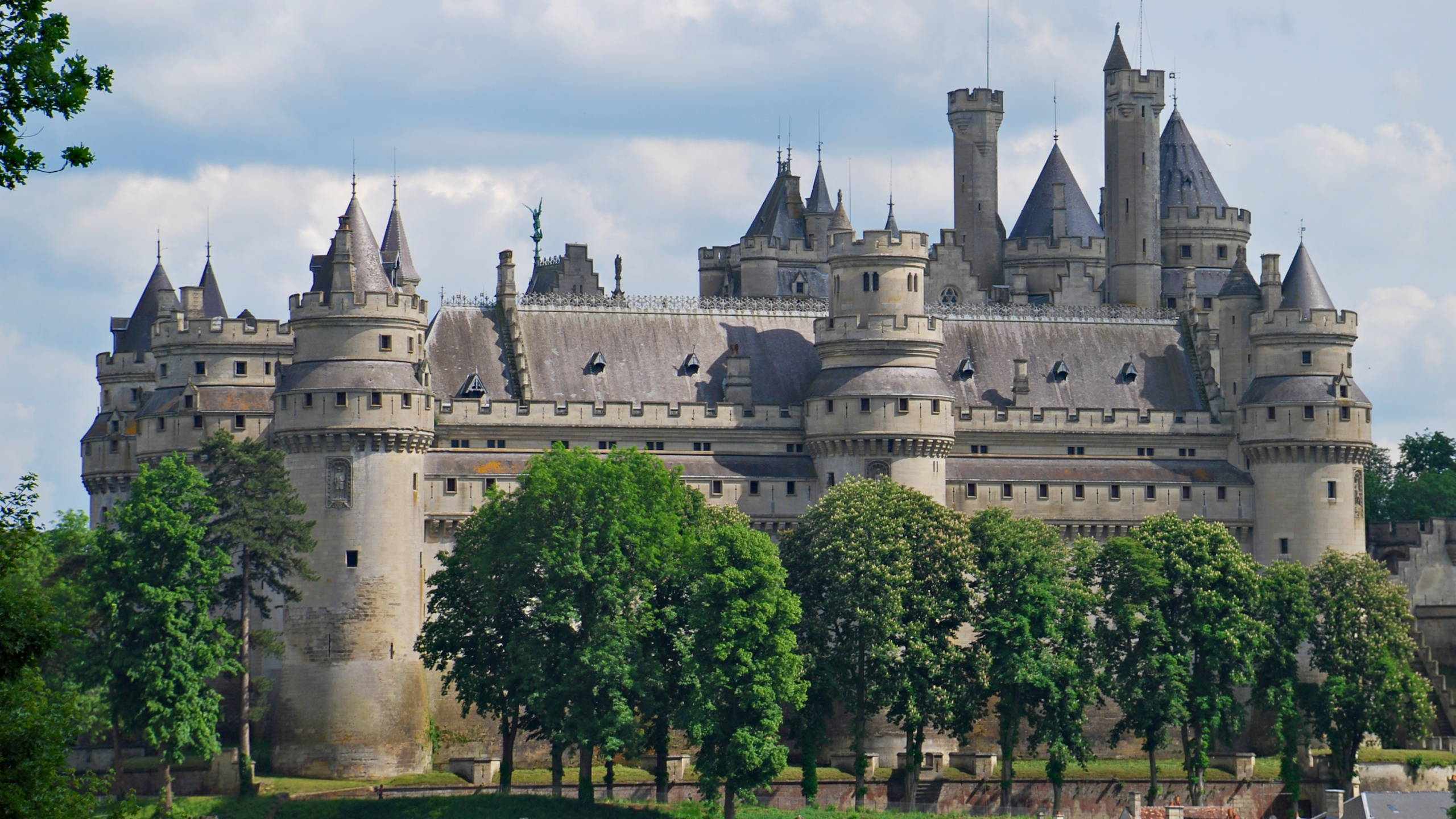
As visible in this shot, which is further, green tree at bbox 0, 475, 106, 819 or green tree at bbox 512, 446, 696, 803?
green tree at bbox 512, 446, 696, 803

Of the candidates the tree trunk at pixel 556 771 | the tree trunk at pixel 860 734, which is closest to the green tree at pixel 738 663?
the tree trunk at pixel 860 734

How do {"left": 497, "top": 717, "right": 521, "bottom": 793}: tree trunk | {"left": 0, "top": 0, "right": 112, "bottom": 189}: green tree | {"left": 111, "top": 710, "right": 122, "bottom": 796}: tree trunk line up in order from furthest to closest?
{"left": 497, "top": 717, "right": 521, "bottom": 793}: tree trunk < {"left": 111, "top": 710, "right": 122, "bottom": 796}: tree trunk < {"left": 0, "top": 0, "right": 112, "bottom": 189}: green tree

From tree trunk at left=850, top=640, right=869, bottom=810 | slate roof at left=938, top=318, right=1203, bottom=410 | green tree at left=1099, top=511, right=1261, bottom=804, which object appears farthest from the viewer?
slate roof at left=938, top=318, right=1203, bottom=410

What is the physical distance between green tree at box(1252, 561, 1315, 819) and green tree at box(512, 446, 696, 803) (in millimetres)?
20904

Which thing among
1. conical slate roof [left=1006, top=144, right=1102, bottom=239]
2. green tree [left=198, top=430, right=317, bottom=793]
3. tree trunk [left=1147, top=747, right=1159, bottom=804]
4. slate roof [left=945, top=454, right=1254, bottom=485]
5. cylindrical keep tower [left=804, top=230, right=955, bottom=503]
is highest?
conical slate roof [left=1006, top=144, right=1102, bottom=239]

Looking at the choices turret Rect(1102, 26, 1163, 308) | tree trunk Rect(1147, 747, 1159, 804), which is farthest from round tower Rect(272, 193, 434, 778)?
turret Rect(1102, 26, 1163, 308)

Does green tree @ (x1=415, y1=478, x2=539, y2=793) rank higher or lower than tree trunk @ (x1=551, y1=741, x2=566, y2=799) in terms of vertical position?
higher

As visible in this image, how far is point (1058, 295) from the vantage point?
11325 centimetres

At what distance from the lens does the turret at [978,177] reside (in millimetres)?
117688

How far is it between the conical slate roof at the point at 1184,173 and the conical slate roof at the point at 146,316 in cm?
4642

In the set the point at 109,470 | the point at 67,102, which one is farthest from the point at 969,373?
the point at 67,102

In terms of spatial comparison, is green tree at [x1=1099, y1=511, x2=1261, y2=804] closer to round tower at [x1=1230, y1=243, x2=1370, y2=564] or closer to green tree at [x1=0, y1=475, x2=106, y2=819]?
round tower at [x1=1230, y1=243, x2=1370, y2=564]

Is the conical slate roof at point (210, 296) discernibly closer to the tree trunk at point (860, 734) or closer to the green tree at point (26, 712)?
the tree trunk at point (860, 734)

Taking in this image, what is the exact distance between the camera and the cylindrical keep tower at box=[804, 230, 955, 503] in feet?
314
